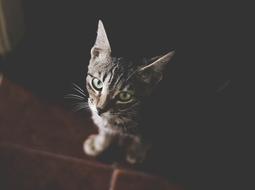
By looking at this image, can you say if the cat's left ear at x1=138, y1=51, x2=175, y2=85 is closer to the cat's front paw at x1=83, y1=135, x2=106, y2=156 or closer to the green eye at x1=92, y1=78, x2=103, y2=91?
the green eye at x1=92, y1=78, x2=103, y2=91

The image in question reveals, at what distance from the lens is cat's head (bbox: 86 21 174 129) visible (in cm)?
88

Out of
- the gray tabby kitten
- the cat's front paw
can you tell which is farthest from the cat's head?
the cat's front paw

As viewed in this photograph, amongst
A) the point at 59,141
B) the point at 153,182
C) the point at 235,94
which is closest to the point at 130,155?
the point at 153,182

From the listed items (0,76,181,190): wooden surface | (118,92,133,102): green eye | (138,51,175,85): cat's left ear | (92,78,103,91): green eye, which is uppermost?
(138,51,175,85): cat's left ear

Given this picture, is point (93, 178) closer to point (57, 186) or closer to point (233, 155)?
point (57, 186)

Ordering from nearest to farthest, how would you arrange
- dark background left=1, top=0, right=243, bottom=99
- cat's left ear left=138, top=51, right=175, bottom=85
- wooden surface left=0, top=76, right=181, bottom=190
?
cat's left ear left=138, top=51, right=175, bottom=85 < dark background left=1, top=0, right=243, bottom=99 < wooden surface left=0, top=76, right=181, bottom=190

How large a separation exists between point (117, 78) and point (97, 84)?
0.06 metres

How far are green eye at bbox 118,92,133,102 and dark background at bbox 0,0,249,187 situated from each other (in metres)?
0.16

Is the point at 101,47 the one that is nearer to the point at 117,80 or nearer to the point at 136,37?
the point at 117,80

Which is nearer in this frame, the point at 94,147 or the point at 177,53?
the point at 177,53

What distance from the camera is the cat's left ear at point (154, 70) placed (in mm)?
850

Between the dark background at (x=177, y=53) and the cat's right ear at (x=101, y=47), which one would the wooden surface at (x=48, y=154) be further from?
the cat's right ear at (x=101, y=47)

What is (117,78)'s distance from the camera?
88cm

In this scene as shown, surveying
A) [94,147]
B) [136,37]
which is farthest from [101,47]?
[94,147]
